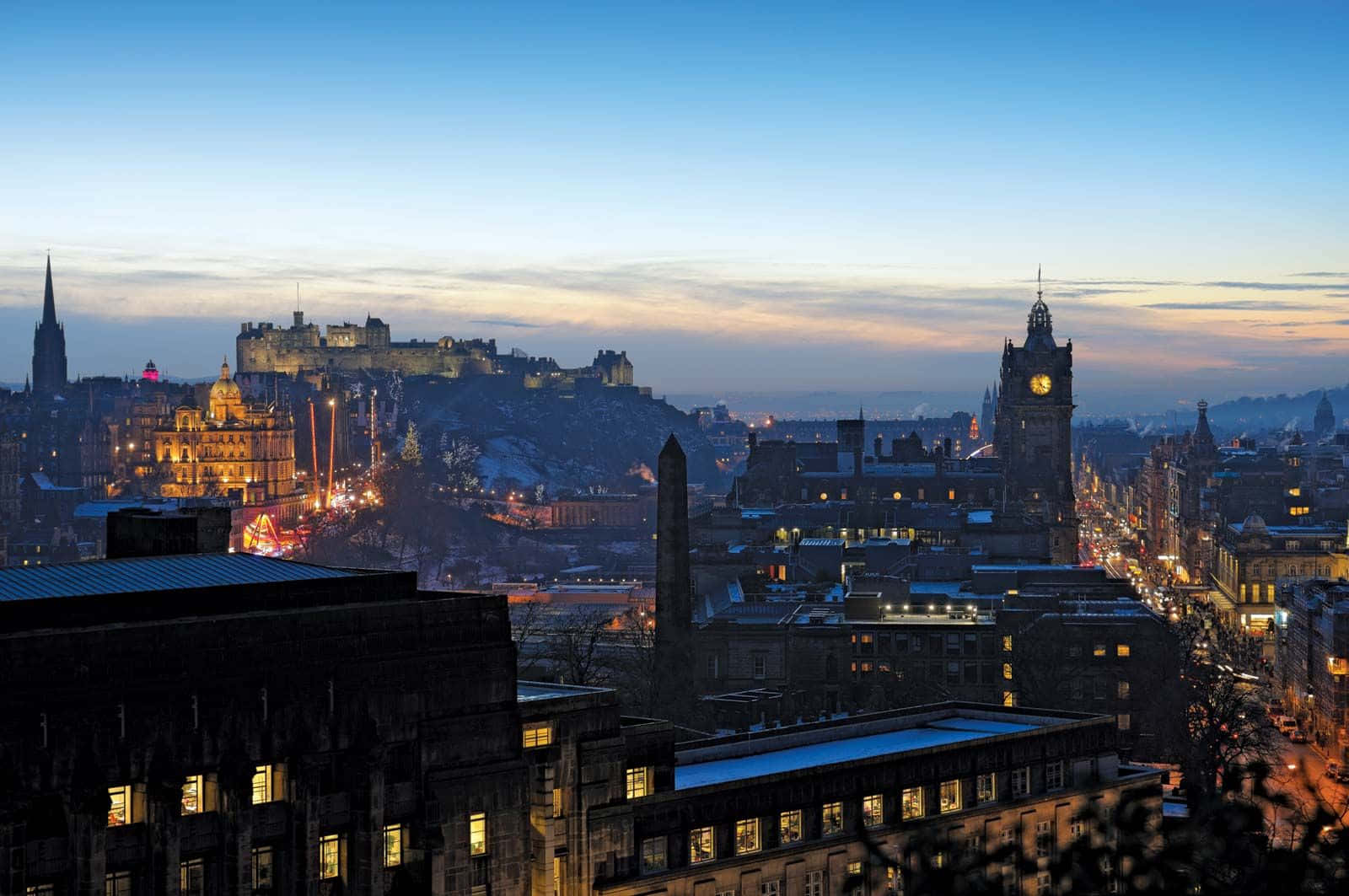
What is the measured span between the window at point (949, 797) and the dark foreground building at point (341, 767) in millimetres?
1974

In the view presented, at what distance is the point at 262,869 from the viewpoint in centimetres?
5112

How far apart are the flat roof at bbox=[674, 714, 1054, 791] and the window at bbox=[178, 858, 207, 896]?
682 inches

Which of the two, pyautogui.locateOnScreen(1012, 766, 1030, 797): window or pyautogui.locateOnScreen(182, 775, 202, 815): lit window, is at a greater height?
pyautogui.locateOnScreen(182, 775, 202, 815): lit window

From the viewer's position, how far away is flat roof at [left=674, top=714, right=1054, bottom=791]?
219ft

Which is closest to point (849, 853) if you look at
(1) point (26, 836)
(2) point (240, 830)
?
(2) point (240, 830)

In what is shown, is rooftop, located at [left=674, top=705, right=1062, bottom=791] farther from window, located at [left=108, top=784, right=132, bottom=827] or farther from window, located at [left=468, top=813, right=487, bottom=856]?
window, located at [left=108, top=784, right=132, bottom=827]

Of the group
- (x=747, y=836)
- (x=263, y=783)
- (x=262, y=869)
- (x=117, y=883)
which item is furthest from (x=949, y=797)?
(x=117, y=883)

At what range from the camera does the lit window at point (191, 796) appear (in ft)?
163

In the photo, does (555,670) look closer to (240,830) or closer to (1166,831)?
(240,830)

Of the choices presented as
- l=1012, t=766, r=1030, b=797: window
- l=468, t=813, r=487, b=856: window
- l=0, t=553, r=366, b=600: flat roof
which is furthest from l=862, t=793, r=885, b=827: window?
l=0, t=553, r=366, b=600: flat roof

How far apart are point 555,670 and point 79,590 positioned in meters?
72.9

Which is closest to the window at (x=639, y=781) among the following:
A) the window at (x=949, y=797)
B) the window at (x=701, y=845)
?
the window at (x=701, y=845)

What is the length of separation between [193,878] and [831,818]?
2371cm

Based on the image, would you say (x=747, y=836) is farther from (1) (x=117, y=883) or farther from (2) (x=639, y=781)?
(1) (x=117, y=883)
